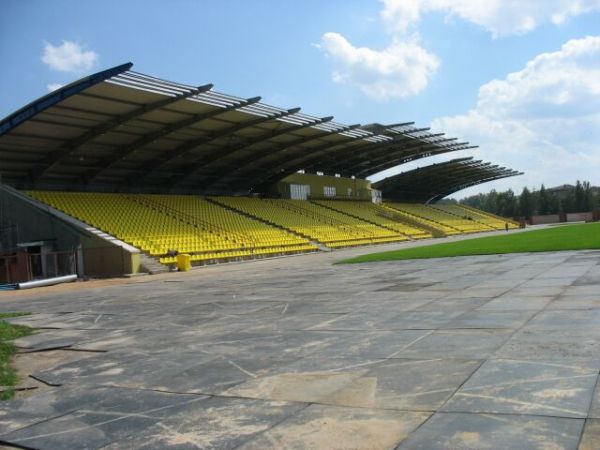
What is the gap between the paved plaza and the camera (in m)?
4.28

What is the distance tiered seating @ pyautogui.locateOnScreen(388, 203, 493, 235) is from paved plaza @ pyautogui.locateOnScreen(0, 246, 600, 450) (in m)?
55.7

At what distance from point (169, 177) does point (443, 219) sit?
41.2 m

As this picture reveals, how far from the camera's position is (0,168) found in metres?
35.1

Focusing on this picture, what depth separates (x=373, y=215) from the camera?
6284 cm

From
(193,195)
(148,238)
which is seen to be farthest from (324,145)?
(148,238)

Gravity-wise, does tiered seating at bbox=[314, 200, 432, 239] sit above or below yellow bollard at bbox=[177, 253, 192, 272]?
above

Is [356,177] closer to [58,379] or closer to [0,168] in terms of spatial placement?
[0,168]

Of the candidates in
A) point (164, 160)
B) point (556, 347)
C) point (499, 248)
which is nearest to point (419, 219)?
point (164, 160)

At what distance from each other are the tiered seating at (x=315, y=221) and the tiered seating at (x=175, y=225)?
2880mm

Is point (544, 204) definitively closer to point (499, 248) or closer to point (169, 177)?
point (169, 177)

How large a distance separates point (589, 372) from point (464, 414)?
1632 mm

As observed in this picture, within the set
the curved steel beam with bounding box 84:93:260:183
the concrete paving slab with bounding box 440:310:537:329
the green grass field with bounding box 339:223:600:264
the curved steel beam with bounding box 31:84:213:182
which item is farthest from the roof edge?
the concrete paving slab with bounding box 440:310:537:329

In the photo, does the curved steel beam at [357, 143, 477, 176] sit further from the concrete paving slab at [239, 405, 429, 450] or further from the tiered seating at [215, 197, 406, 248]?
the concrete paving slab at [239, 405, 429, 450]

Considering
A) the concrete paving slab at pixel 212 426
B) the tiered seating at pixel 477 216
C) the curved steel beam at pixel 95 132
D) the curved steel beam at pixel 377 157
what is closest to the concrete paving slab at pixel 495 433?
the concrete paving slab at pixel 212 426
